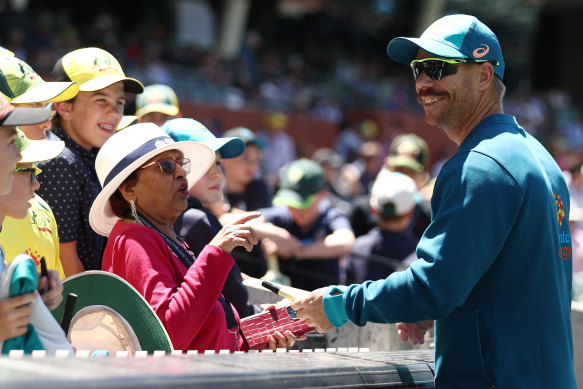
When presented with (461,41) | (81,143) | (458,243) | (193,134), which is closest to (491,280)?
(458,243)

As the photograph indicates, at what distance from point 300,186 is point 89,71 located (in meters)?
2.05

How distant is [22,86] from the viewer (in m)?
3.40

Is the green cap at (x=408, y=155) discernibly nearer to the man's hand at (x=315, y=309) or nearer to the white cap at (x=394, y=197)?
the white cap at (x=394, y=197)

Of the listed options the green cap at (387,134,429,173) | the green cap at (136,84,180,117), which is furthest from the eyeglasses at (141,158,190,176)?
the green cap at (387,134,429,173)

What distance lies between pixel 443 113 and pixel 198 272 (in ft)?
3.49

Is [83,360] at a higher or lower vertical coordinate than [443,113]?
lower

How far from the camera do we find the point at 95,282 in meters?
2.53

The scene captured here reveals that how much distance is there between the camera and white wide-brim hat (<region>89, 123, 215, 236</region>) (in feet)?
10.0

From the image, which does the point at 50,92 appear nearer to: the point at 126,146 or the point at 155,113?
the point at 126,146

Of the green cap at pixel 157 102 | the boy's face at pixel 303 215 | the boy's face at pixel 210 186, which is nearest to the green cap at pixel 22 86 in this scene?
the boy's face at pixel 210 186

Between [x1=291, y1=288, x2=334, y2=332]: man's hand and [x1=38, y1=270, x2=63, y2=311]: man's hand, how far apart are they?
926 millimetres

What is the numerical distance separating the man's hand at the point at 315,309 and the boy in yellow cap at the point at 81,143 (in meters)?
1.42

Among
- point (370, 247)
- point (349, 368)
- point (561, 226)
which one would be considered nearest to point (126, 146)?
point (349, 368)

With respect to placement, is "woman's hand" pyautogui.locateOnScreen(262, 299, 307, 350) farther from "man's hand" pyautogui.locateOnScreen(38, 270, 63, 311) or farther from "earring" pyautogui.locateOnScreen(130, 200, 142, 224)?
"man's hand" pyautogui.locateOnScreen(38, 270, 63, 311)
